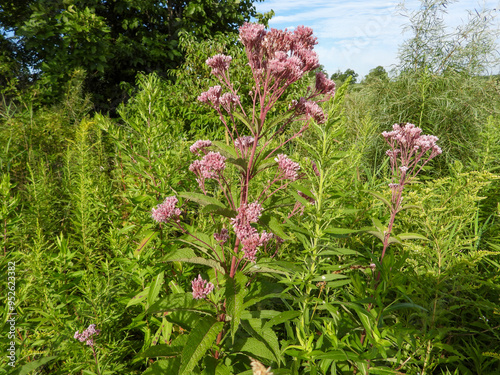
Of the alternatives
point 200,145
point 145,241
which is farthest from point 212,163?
point 145,241

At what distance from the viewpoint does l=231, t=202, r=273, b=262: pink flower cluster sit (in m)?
1.49

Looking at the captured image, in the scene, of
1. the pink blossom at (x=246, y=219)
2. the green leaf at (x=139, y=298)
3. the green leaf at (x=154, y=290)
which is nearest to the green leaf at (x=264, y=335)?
the pink blossom at (x=246, y=219)

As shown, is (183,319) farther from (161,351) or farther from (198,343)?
(198,343)

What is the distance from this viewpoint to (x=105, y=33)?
26.5ft

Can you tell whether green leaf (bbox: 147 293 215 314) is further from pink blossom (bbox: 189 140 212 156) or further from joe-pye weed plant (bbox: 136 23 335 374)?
pink blossom (bbox: 189 140 212 156)

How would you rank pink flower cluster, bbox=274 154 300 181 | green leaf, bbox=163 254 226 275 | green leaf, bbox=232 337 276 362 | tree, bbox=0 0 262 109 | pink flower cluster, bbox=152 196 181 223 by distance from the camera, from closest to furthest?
green leaf, bbox=232 337 276 362, green leaf, bbox=163 254 226 275, pink flower cluster, bbox=152 196 181 223, pink flower cluster, bbox=274 154 300 181, tree, bbox=0 0 262 109

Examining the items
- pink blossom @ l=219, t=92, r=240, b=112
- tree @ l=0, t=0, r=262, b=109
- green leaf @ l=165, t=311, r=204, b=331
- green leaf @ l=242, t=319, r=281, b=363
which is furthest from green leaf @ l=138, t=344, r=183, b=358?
tree @ l=0, t=0, r=262, b=109

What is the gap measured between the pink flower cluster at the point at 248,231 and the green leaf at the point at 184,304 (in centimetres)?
34

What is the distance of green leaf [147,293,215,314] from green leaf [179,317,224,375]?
70mm

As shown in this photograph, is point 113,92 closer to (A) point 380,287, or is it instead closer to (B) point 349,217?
(B) point 349,217

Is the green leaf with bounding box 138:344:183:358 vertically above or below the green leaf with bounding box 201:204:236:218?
below

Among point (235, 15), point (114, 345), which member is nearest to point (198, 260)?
point (114, 345)

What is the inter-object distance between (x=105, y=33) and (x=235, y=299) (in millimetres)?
8962

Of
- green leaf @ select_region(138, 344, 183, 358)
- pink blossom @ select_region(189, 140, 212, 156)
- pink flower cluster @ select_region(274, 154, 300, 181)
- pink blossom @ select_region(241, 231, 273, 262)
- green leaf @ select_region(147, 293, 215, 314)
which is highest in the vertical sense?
pink blossom @ select_region(189, 140, 212, 156)
